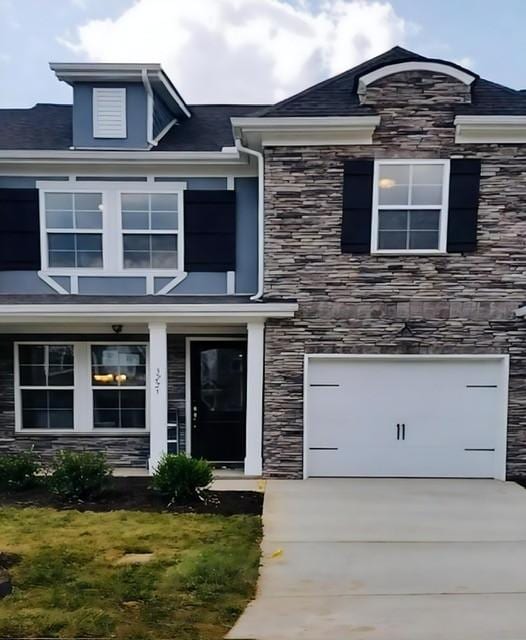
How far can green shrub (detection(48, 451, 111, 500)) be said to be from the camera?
6449 mm

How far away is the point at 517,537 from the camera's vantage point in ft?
17.6

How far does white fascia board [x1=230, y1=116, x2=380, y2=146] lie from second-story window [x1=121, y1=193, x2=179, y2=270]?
1.77 metres

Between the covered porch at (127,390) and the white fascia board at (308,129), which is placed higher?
the white fascia board at (308,129)

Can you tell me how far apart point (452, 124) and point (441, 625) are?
6468 mm

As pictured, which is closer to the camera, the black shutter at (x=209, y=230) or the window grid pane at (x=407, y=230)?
the window grid pane at (x=407, y=230)

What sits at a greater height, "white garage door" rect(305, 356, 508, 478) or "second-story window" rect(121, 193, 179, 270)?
"second-story window" rect(121, 193, 179, 270)

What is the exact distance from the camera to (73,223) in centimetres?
830

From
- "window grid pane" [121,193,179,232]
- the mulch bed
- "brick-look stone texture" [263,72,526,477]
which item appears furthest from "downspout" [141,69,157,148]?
the mulch bed

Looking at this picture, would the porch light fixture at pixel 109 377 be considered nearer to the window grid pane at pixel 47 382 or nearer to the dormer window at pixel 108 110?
the window grid pane at pixel 47 382

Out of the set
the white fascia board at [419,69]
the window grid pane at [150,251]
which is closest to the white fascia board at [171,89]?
the window grid pane at [150,251]

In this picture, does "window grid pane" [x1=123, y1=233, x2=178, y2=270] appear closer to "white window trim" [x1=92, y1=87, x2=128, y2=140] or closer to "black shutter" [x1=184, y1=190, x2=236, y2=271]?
"black shutter" [x1=184, y1=190, x2=236, y2=271]

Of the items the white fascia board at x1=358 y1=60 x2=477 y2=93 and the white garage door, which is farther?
the white garage door

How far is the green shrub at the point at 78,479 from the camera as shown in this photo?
254 inches

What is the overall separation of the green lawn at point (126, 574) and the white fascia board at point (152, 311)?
9.05 ft
